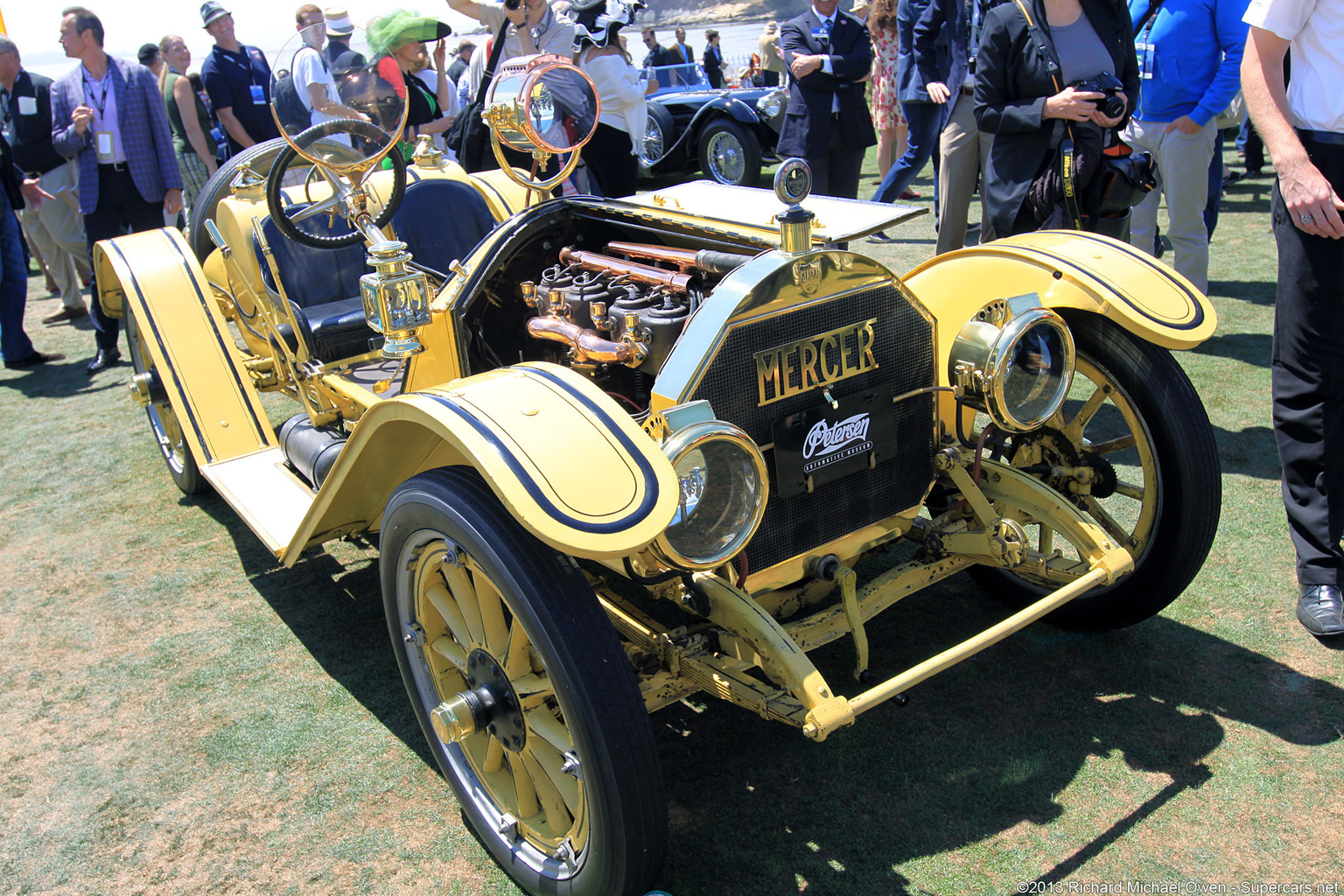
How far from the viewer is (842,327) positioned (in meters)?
2.38

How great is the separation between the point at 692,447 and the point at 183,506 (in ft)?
11.0

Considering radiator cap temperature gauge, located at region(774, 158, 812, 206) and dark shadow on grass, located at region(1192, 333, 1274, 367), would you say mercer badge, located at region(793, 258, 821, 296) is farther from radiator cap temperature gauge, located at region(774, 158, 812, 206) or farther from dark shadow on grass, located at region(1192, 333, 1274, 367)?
dark shadow on grass, located at region(1192, 333, 1274, 367)

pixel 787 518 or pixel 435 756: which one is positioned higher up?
pixel 787 518

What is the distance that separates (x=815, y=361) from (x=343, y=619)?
199 centimetres

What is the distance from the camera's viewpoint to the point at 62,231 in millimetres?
7340

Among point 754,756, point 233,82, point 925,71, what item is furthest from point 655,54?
point 754,756

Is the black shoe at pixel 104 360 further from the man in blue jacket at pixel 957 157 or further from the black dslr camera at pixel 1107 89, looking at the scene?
the black dslr camera at pixel 1107 89

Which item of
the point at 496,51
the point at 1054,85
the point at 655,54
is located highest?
the point at 655,54

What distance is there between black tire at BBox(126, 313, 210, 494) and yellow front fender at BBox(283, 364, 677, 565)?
2514 mm

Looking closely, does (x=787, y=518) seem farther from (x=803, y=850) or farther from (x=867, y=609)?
(x=803, y=850)

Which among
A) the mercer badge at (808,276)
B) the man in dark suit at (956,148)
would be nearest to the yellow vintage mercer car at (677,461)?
the mercer badge at (808,276)

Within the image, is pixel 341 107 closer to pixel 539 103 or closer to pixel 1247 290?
pixel 539 103

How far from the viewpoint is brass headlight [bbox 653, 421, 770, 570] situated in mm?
1959

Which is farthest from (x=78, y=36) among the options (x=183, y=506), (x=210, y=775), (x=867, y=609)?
(x=867, y=609)
